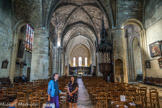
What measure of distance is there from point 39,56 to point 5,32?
421 centimetres

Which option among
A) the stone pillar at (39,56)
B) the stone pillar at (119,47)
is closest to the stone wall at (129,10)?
the stone pillar at (119,47)

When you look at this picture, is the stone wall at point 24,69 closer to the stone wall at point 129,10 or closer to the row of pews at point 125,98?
the row of pews at point 125,98

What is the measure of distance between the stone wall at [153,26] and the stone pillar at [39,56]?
1180 cm

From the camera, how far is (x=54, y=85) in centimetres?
341

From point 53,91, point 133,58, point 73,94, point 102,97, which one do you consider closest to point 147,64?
point 133,58

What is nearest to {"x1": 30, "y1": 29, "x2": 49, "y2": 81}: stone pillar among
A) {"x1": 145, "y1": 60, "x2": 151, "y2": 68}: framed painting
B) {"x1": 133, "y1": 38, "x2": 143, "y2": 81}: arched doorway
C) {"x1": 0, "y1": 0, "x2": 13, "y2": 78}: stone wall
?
{"x1": 0, "y1": 0, "x2": 13, "y2": 78}: stone wall

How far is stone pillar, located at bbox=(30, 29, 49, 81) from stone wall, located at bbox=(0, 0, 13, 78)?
2575 mm

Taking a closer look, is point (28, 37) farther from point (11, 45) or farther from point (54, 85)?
point (54, 85)

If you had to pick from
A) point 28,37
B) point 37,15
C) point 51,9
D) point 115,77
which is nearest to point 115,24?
point 115,77

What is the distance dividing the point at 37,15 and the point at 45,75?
7.18 meters

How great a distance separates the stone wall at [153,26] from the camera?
36.3ft

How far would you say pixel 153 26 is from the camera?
1199cm

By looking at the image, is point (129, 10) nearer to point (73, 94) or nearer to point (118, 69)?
point (118, 69)

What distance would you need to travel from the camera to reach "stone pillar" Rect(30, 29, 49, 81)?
12.5m
